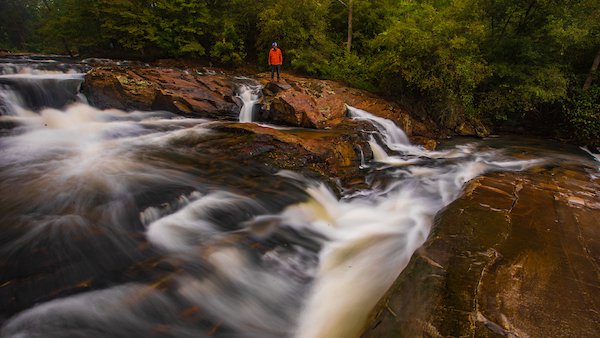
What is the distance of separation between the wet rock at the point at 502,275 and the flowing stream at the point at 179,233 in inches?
25.8

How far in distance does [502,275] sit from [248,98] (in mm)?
8792

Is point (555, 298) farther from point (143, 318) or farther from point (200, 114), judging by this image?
point (200, 114)

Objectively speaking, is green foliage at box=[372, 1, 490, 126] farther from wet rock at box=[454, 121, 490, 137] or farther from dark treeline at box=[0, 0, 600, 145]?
wet rock at box=[454, 121, 490, 137]

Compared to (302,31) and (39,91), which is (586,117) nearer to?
(302,31)

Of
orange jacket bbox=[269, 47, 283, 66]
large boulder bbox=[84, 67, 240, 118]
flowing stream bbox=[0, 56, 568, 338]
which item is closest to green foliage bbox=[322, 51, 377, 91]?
orange jacket bbox=[269, 47, 283, 66]

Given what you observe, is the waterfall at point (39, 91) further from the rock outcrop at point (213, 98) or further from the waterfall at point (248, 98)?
the waterfall at point (248, 98)

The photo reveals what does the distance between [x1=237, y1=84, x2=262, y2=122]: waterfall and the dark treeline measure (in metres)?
4.34

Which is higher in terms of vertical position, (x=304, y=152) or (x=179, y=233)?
(x=304, y=152)

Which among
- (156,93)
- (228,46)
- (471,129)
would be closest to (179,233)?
(156,93)

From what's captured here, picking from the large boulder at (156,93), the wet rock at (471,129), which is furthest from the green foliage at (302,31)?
the wet rock at (471,129)

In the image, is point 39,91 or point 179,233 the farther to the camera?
point 39,91

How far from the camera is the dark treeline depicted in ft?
35.7

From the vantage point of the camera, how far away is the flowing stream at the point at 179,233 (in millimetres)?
2941

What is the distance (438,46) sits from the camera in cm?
1066
